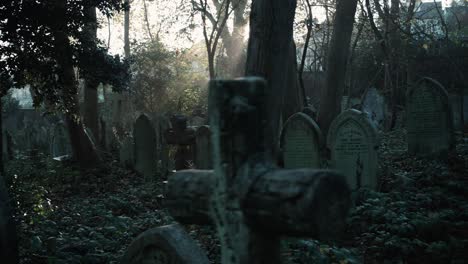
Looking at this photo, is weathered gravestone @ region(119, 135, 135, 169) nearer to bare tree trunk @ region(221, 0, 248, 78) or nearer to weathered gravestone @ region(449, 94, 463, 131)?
weathered gravestone @ region(449, 94, 463, 131)

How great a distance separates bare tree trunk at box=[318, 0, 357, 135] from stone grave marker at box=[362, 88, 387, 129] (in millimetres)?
10031

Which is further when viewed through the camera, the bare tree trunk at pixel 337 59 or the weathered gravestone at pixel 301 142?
the bare tree trunk at pixel 337 59

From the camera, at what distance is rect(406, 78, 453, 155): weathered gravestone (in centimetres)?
1022

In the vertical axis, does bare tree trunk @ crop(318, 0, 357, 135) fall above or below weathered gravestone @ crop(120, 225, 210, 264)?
above

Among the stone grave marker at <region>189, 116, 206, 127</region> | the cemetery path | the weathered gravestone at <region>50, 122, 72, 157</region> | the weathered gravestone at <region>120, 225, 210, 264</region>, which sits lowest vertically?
the cemetery path

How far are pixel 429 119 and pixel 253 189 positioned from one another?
30.1 feet

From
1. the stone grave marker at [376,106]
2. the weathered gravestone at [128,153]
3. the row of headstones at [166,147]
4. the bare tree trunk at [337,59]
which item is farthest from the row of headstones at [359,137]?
the stone grave marker at [376,106]

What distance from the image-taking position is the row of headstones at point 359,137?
869 cm

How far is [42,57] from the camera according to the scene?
7477 millimetres

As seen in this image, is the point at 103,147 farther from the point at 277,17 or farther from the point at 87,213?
the point at 277,17

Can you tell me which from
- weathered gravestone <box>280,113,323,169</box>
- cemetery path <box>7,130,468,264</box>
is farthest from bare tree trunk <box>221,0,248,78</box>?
weathered gravestone <box>280,113,323,169</box>

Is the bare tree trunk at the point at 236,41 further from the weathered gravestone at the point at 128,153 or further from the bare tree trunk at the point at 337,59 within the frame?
the bare tree trunk at the point at 337,59

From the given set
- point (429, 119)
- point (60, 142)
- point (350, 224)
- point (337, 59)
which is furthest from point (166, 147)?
point (350, 224)

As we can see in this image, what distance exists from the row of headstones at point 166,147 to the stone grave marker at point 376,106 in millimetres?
11923
